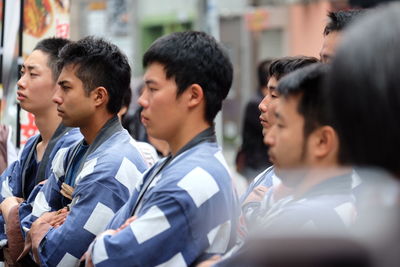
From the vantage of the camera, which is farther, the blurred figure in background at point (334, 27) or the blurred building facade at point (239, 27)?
the blurred building facade at point (239, 27)

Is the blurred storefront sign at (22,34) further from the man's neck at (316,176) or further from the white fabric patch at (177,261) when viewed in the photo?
the man's neck at (316,176)

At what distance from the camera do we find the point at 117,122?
4051 mm

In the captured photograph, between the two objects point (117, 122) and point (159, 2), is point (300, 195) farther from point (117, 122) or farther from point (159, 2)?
point (159, 2)

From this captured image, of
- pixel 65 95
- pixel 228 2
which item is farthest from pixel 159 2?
pixel 65 95

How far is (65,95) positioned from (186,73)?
1.08m

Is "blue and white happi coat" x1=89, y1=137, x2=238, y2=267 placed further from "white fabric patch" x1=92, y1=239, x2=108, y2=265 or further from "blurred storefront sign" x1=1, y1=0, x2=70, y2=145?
"blurred storefront sign" x1=1, y1=0, x2=70, y2=145

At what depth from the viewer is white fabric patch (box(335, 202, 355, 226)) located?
94.5 inches

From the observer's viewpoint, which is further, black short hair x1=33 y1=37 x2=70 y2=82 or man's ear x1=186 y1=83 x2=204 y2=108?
black short hair x1=33 y1=37 x2=70 y2=82

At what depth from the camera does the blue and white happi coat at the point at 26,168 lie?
14.8 ft

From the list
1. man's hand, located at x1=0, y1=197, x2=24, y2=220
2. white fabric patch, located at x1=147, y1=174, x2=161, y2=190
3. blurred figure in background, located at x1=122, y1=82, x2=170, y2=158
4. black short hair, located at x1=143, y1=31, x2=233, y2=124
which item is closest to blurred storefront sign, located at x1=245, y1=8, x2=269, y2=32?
blurred figure in background, located at x1=122, y1=82, x2=170, y2=158

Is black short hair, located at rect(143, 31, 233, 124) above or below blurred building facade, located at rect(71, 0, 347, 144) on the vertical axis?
above

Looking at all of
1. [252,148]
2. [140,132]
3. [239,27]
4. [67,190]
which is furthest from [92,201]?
[239,27]

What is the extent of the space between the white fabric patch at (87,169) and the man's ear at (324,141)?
4.66ft

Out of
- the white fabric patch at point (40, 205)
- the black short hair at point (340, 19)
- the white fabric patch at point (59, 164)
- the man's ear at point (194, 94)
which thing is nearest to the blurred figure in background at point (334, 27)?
the black short hair at point (340, 19)
